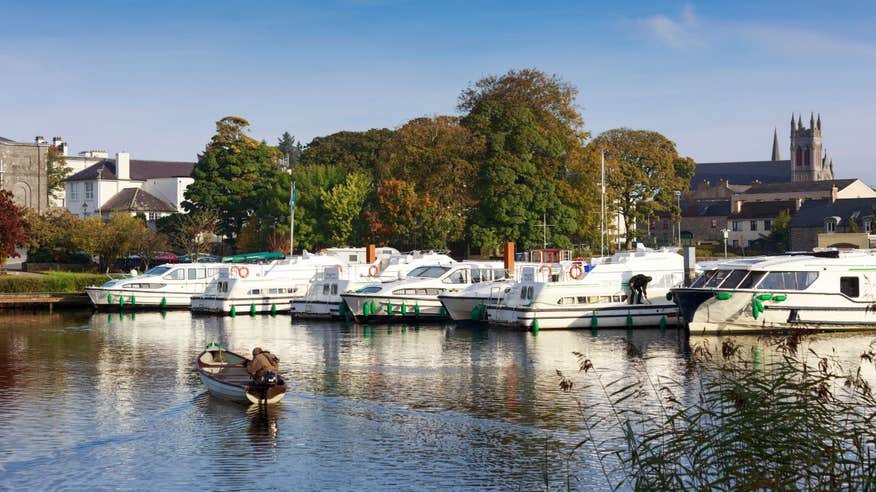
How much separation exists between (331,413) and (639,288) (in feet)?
83.6

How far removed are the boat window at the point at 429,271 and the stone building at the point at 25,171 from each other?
208 feet

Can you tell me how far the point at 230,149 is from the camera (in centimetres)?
10606

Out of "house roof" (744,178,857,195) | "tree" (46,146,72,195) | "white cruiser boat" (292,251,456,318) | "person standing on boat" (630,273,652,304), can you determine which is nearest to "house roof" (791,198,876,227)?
"house roof" (744,178,857,195)

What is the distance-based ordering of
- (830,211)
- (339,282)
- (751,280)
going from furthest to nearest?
(830,211) < (339,282) < (751,280)

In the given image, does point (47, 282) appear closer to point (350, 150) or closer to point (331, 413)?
point (350, 150)

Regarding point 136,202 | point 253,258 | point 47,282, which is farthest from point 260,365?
point 136,202

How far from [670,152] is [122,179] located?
251ft

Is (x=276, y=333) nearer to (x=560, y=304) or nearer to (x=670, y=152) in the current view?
(x=560, y=304)

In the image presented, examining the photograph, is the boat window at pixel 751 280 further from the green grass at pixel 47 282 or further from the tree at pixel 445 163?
the green grass at pixel 47 282

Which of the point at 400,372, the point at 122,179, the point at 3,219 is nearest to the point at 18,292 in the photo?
the point at 3,219

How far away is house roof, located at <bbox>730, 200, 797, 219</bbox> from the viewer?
142250 mm

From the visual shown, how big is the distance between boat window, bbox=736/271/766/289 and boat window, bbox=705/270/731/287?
0.83 meters

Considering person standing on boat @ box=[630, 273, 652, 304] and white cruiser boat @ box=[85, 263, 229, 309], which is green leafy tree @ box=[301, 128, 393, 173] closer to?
white cruiser boat @ box=[85, 263, 229, 309]

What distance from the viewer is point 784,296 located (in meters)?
45.6
